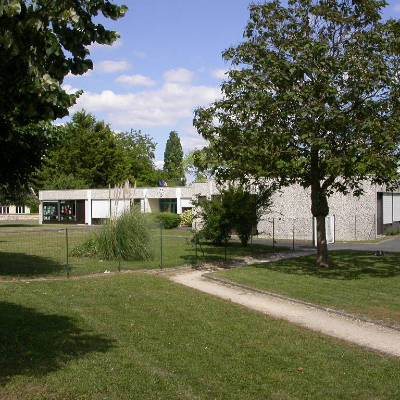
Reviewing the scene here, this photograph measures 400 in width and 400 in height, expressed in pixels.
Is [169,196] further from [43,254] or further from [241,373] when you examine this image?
[241,373]

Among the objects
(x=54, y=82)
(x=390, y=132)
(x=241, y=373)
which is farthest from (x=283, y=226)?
(x=54, y=82)

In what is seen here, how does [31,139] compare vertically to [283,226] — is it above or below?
above

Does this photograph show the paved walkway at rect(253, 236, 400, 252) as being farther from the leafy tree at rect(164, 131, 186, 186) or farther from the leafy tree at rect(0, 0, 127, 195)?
the leafy tree at rect(164, 131, 186, 186)

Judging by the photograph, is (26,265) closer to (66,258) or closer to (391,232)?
(66,258)

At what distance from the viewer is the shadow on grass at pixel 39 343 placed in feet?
19.2

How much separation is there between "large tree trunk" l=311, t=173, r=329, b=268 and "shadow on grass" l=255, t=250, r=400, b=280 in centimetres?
37

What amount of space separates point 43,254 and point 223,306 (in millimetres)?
10689

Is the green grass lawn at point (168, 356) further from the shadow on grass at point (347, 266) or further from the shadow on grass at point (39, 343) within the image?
the shadow on grass at point (347, 266)

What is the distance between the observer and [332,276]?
14086 mm

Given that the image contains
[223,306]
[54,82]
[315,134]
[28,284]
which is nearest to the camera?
[54,82]

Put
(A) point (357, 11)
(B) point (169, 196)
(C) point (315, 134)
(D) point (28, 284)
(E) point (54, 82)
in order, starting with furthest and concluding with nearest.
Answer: (B) point (169, 196)
(A) point (357, 11)
(C) point (315, 134)
(D) point (28, 284)
(E) point (54, 82)

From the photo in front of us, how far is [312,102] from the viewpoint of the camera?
44.3 ft

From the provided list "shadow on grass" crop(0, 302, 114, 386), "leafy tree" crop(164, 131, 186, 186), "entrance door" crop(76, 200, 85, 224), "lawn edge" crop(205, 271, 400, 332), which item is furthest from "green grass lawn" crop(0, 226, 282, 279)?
"leafy tree" crop(164, 131, 186, 186)

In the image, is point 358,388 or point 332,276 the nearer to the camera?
point 358,388
